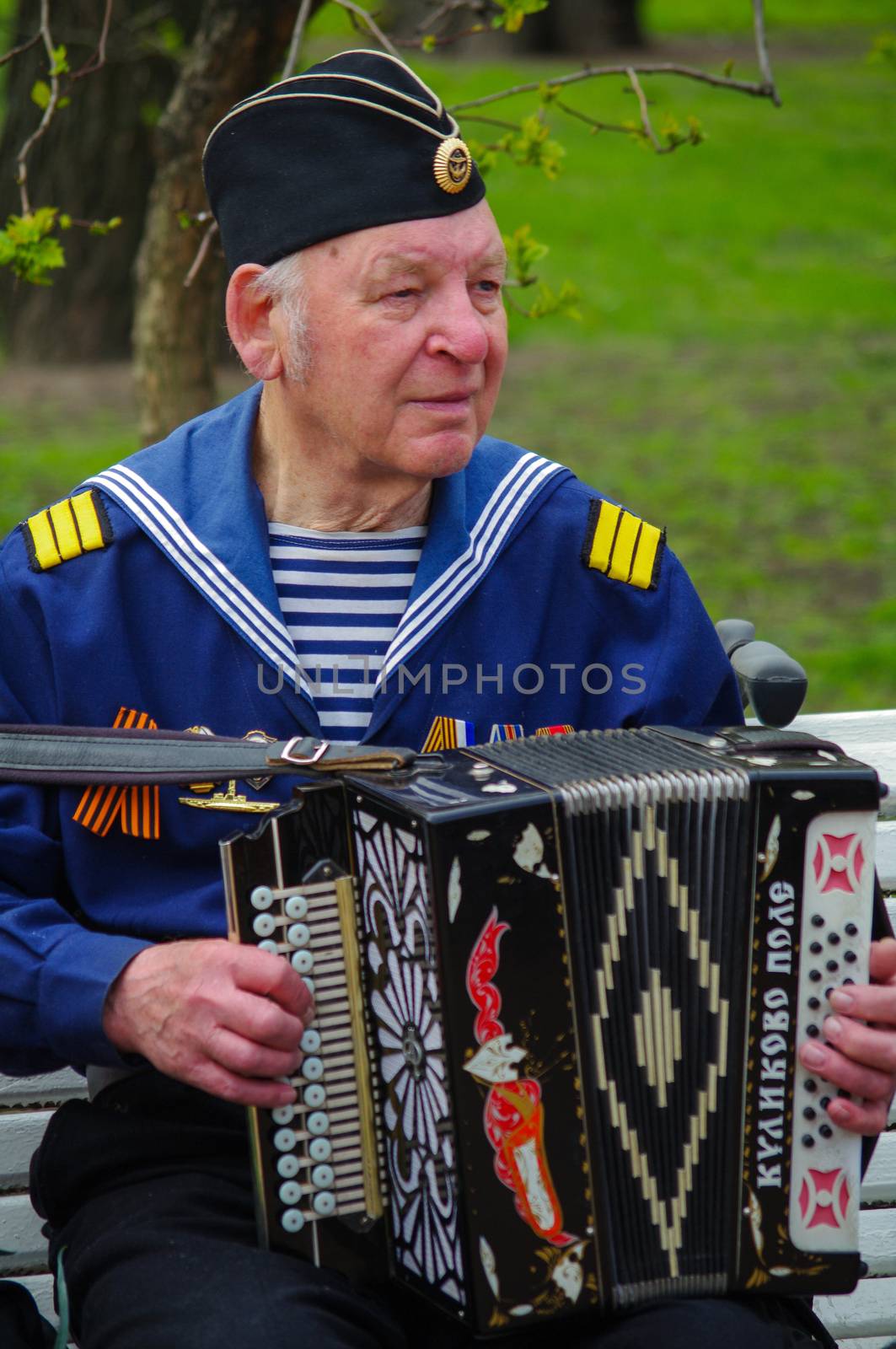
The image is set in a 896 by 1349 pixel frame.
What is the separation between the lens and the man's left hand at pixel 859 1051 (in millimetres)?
2115

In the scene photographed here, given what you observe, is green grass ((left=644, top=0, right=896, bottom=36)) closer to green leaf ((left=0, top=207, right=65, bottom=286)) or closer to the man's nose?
green leaf ((left=0, top=207, right=65, bottom=286))

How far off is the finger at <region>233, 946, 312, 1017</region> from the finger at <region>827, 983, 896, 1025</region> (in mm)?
673

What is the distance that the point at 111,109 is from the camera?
6.80 m

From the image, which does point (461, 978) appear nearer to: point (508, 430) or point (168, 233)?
point (168, 233)

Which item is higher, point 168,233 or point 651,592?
point 168,233

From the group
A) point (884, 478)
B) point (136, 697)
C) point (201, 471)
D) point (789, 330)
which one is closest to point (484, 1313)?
point (136, 697)

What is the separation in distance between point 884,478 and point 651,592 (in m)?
5.76

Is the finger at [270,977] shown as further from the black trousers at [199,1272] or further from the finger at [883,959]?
the finger at [883,959]

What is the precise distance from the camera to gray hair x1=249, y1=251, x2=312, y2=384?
2455mm

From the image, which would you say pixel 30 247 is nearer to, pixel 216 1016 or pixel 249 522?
pixel 249 522

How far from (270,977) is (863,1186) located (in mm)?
1304

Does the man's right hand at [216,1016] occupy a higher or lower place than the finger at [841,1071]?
higher

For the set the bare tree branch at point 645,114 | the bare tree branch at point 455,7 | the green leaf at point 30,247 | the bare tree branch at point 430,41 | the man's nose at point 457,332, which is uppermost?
the bare tree branch at point 455,7

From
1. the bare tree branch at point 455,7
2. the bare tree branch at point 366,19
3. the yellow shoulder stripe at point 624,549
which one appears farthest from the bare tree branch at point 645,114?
the yellow shoulder stripe at point 624,549
